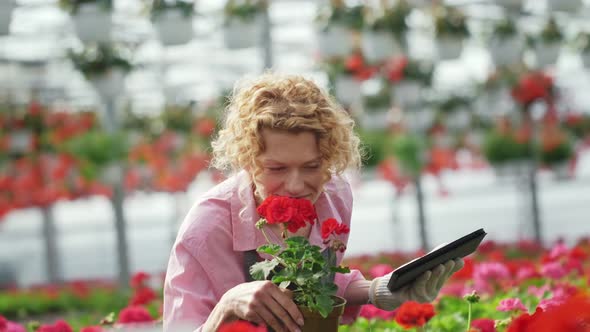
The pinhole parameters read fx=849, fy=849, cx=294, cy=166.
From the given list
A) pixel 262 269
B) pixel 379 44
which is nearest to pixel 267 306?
pixel 262 269

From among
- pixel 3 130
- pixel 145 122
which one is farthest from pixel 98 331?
pixel 145 122

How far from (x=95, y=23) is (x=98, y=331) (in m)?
3.84

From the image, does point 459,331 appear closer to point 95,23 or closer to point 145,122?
point 95,23

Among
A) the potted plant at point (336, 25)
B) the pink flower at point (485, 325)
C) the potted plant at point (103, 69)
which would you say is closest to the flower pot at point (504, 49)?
the potted plant at point (336, 25)

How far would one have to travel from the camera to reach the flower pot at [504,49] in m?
7.39

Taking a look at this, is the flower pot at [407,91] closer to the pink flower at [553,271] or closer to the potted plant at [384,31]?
the potted plant at [384,31]

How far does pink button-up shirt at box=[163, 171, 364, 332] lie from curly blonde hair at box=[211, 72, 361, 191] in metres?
0.08

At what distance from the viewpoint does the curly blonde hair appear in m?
1.46

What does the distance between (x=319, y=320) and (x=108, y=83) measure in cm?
515

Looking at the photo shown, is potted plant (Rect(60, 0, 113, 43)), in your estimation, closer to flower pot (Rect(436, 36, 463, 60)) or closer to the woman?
flower pot (Rect(436, 36, 463, 60))

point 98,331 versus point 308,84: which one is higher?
point 308,84

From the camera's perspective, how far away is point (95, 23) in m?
5.20

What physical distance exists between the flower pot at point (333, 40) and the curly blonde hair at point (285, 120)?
5.01 meters

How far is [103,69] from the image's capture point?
624 centimetres
